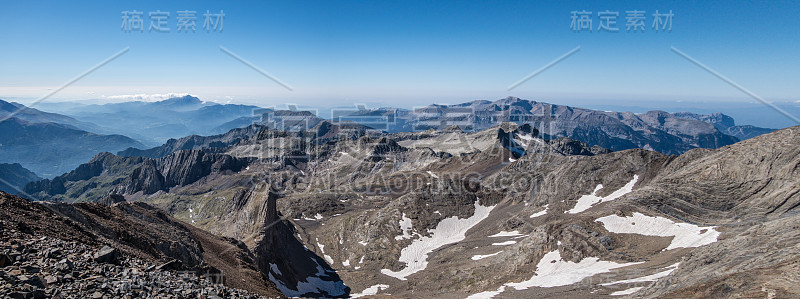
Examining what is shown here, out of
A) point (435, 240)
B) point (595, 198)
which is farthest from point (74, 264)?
point (595, 198)

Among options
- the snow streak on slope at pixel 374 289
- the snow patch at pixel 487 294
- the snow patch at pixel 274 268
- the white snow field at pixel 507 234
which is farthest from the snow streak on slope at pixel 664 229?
the snow patch at pixel 274 268

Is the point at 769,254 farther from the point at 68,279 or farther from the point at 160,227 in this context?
the point at 160,227

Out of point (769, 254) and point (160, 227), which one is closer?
point (769, 254)

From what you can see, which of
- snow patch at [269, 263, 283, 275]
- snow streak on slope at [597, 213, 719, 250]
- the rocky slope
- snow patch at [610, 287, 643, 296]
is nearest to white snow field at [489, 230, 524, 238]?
snow streak on slope at [597, 213, 719, 250]

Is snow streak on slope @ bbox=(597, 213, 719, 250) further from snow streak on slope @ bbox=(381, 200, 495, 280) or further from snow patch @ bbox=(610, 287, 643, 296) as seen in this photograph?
snow streak on slope @ bbox=(381, 200, 495, 280)

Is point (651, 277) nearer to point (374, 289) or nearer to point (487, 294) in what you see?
point (487, 294)

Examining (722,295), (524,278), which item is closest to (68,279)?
(722,295)
